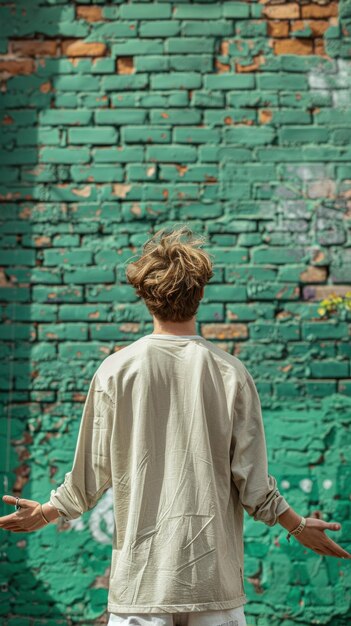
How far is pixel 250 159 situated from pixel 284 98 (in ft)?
1.25

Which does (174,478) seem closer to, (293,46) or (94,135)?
(94,135)

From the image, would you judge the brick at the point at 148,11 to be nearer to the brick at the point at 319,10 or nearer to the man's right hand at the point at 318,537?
the brick at the point at 319,10

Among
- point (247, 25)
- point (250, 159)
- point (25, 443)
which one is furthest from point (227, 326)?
point (247, 25)

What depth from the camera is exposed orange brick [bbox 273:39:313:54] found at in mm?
4250

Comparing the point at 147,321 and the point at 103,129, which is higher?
the point at 103,129

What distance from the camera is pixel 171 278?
232cm

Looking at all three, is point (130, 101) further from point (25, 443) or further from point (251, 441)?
point (251, 441)

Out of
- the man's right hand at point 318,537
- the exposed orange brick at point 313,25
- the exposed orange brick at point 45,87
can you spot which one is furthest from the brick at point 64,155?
the man's right hand at point 318,537

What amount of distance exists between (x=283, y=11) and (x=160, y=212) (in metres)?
1.28

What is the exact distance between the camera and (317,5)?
14.0ft

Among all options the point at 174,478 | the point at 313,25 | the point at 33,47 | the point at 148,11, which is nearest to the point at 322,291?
the point at 313,25

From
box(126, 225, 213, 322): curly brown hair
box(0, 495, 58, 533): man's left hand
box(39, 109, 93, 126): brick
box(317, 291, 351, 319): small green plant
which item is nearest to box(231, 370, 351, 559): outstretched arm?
box(126, 225, 213, 322): curly brown hair

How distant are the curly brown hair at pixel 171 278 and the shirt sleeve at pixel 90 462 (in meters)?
0.30

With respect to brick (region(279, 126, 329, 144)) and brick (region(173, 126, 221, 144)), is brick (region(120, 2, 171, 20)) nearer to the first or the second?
brick (region(173, 126, 221, 144))
